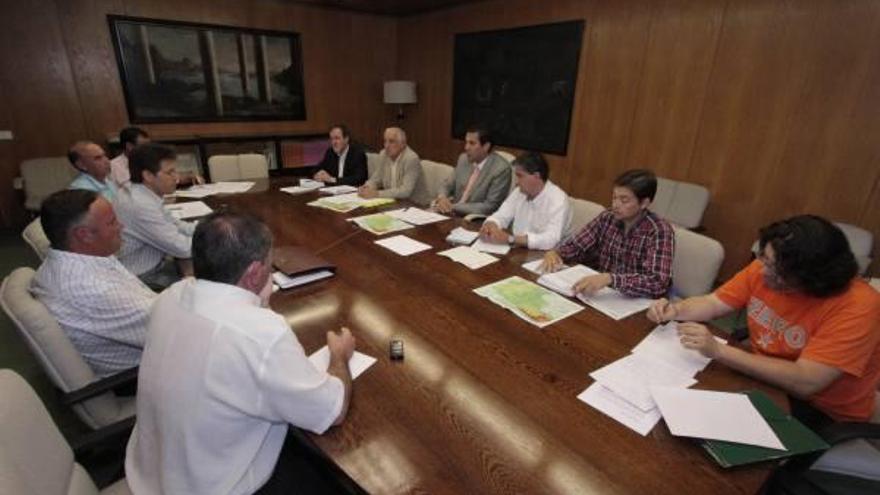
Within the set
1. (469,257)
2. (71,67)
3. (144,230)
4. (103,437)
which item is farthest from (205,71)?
(103,437)

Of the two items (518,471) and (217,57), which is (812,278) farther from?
(217,57)

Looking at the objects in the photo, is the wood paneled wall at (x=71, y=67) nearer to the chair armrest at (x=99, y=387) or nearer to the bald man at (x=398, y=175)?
the bald man at (x=398, y=175)

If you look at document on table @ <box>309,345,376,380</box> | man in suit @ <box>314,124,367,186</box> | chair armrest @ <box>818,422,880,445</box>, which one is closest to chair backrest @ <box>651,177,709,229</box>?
chair armrest @ <box>818,422,880,445</box>

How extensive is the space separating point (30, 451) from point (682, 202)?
149 inches

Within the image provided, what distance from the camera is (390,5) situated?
5.25 meters

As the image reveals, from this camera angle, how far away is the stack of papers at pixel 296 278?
1.65 m

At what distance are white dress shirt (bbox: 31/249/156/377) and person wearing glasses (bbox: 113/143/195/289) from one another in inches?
26.5

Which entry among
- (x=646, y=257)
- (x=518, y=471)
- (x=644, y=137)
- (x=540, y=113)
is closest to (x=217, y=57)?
(x=540, y=113)

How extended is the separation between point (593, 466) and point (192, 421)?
853mm

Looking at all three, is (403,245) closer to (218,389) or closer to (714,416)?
(218,389)

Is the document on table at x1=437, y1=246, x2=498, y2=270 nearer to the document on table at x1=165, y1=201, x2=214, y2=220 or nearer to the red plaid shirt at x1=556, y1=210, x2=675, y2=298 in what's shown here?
the red plaid shirt at x1=556, y1=210, x2=675, y2=298

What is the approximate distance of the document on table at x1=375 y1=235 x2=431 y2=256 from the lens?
2.04 metres

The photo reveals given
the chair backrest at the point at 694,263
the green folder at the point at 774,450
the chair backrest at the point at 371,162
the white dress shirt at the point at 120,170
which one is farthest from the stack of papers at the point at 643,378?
the white dress shirt at the point at 120,170

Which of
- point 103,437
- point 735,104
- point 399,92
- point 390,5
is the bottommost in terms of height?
point 103,437
